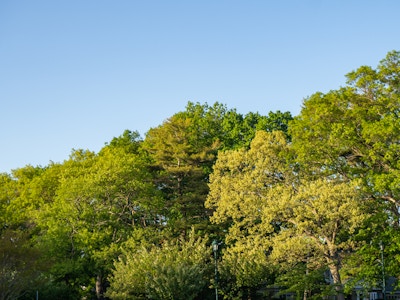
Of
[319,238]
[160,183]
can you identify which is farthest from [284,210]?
[160,183]

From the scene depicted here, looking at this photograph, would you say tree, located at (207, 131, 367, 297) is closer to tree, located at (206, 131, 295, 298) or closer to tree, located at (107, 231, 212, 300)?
tree, located at (206, 131, 295, 298)

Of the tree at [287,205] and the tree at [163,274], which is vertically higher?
the tree at [287,205]

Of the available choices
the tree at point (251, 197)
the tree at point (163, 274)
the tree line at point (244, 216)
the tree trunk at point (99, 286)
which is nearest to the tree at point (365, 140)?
Result: the tree line at point (244, 216)

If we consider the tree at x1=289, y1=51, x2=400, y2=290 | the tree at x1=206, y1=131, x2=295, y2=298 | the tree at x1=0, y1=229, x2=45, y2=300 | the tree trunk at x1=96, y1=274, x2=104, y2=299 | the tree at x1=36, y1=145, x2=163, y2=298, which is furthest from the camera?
the tree trunk at x1=96, y1=274, x2=104, y2=299

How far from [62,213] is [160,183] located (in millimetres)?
11213

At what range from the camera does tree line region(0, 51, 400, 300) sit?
40125 millimetres

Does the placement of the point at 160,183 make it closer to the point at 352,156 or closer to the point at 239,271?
the point at 239,271

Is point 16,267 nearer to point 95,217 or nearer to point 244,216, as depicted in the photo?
point 95,217

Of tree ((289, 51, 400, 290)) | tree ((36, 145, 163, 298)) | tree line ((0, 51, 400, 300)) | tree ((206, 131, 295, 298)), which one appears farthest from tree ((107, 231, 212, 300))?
tree ((289, 51, 400, 290))

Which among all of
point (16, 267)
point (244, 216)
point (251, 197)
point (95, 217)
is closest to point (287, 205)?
point (251, 197)

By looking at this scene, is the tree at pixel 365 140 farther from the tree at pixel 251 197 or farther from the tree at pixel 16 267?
the tree at pixel 16 267

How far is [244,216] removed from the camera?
47.0 m

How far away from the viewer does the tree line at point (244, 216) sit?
132ft

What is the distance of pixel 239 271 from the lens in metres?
44.0
